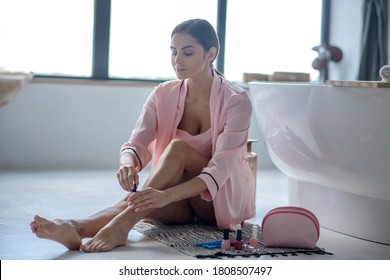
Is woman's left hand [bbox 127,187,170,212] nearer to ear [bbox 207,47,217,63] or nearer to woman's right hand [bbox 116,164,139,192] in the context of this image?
woman's right hand [bbox 116,164,139,192]

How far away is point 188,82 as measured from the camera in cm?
275

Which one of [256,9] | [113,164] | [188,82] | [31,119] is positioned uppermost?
[256,9]

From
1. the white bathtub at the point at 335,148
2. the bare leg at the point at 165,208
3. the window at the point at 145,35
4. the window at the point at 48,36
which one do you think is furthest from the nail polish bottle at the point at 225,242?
the window at the point at 48,36

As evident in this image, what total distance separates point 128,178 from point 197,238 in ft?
1.11

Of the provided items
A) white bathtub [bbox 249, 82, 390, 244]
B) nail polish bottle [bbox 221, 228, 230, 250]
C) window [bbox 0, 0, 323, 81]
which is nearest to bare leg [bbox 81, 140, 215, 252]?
nail polish bottle [bbox 221, 228, 230, 250]

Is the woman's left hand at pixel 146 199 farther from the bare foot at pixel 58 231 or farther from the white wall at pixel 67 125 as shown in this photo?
the white wall at pixel 67 125

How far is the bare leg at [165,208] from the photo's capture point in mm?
2316

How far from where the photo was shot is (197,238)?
248cm

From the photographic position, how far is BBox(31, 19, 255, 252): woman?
235 centimetres

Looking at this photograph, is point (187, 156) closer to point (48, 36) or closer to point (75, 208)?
point (75, 208)

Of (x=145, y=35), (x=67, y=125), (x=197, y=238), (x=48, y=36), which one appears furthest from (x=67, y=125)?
(x=197, y=238)

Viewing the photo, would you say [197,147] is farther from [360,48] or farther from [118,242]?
[360,48]
